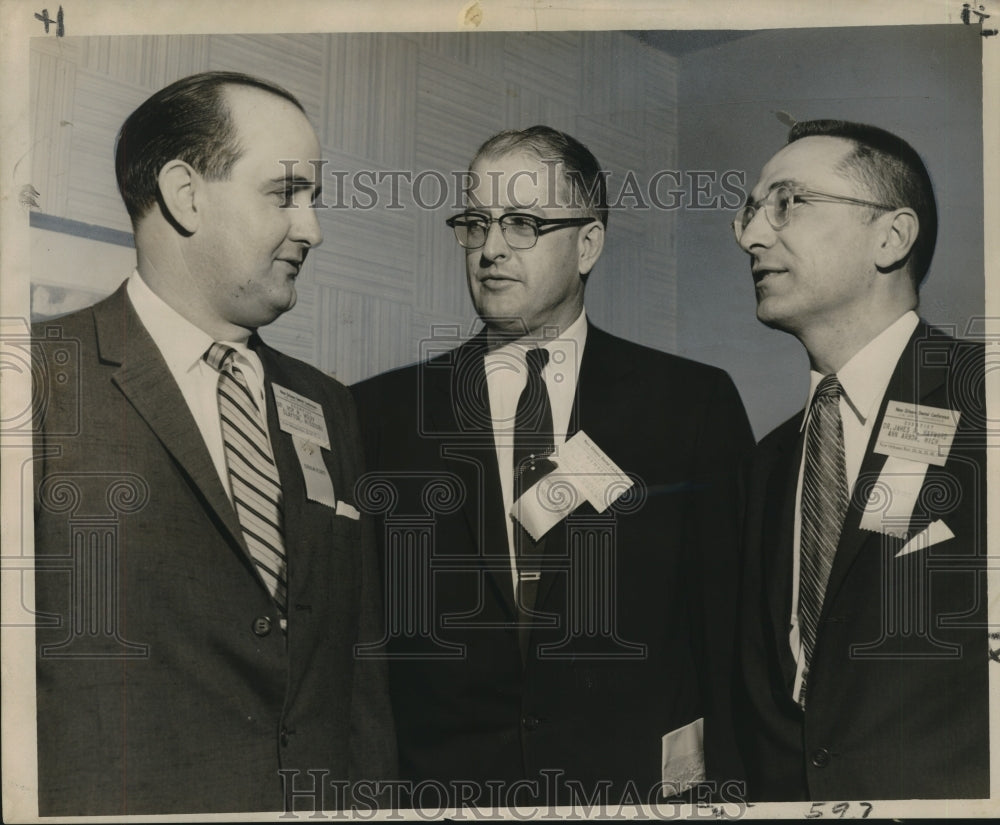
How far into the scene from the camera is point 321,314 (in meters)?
3.40

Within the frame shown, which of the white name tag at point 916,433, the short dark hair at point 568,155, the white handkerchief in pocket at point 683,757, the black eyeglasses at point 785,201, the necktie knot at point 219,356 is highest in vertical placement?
the short dark hair at point 568,155

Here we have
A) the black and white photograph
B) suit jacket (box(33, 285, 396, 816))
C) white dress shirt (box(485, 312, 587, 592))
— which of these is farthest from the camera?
white dress shirt (box(485, 312, 587, 592))

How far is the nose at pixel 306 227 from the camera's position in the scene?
337 cm

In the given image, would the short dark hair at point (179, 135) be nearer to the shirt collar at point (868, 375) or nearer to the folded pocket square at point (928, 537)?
the shirt collar at point (868, 375)

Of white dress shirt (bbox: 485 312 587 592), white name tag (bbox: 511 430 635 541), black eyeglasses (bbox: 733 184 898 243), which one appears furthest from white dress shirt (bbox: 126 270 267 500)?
black eyeglasses (bbox: 733 184 898 243)

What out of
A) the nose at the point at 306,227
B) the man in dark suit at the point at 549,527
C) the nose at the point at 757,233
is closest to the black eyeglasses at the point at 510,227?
the man in dark suit at the point at 549,527

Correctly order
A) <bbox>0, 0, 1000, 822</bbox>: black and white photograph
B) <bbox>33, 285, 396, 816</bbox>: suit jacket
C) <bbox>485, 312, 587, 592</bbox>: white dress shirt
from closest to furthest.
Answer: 1. <bbox>33, 285, 396, 816</bbox>: suit jacket
2. <bbox>0, 0, 1000, 822</bbox>: black and white photograph
3. <bbox>485, 312, 587, 592</bbox>: white dress shirt

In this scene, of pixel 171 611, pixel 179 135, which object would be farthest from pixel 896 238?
pixel 171 611

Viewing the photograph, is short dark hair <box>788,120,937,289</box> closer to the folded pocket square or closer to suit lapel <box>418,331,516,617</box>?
the folded pocket square

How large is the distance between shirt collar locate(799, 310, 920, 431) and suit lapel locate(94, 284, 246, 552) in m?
1.48

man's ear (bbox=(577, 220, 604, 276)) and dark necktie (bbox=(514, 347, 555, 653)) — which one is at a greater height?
man's ear (bbox=(577, 220, 604, 276))

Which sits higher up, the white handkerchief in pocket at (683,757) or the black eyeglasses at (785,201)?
the black eyeglasses at (785,201)

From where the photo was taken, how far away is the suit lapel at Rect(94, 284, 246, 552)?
3176mm

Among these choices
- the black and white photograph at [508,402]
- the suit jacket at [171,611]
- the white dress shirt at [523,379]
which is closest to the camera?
the suit jacket at [171,611]
